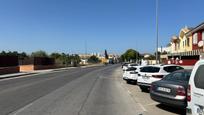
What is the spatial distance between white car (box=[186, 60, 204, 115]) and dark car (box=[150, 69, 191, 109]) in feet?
9.81

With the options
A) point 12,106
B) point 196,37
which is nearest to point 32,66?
point 196,37

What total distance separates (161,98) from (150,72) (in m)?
6.46

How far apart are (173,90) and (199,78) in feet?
12.2

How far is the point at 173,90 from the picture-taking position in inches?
434

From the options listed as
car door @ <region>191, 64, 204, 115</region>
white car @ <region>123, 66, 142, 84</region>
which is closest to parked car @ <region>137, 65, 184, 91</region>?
white car @ <region>123, 66, 142, 84</region>

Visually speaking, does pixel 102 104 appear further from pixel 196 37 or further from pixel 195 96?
pixel 196 37

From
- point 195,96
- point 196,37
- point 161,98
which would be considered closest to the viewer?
point 195,96

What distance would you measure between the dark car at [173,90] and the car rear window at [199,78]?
3308 millimetres

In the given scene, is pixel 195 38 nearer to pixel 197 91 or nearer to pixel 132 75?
pixel 132 75

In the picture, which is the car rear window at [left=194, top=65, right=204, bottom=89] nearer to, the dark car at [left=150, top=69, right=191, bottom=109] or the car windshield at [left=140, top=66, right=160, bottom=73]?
the dark car at [left=150, top=69, right=191, bottom=109]

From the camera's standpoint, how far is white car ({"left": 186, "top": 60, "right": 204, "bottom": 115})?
7.20 m

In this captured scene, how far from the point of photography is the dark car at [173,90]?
35.3 ft

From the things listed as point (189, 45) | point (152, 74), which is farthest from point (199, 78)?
point (189, 45)

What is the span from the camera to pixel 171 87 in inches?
440
